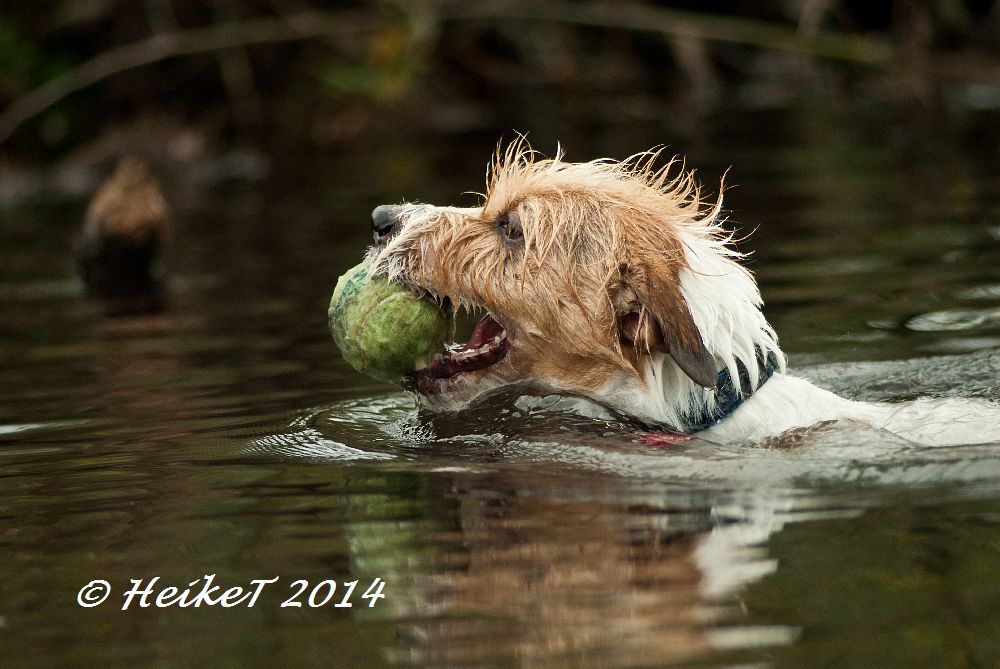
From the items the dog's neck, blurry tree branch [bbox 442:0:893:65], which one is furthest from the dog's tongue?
blurry tree branch [bbox 442:0:893:65]

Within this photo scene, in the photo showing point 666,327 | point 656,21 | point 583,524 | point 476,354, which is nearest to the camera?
point 583,524

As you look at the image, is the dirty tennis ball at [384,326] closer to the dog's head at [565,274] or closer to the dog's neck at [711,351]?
the dog's head at [565,274]

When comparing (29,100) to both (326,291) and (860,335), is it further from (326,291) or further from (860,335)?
(860,335)

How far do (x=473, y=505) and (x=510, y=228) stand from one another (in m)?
1.43

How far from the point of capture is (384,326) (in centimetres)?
620

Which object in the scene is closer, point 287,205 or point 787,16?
point 287,205

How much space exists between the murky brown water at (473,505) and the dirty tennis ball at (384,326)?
347 mm

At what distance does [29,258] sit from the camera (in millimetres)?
12602

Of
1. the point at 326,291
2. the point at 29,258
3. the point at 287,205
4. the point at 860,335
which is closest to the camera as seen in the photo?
the point at 860,335

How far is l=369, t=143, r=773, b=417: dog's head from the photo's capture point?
19.2ft

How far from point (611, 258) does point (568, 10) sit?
12872 millimetres

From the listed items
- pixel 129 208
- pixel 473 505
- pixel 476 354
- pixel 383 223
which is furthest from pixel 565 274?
pixel 129 208

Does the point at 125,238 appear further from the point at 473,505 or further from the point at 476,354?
the point at 473,505

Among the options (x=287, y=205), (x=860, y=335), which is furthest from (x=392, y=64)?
(x=860, y=335)
